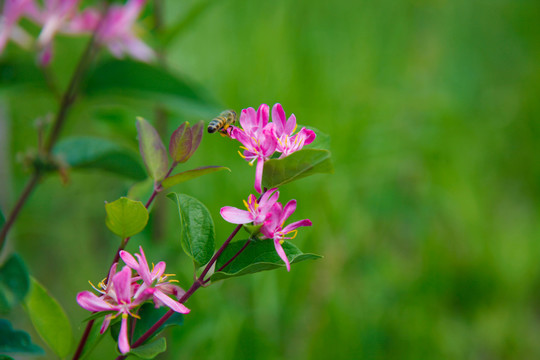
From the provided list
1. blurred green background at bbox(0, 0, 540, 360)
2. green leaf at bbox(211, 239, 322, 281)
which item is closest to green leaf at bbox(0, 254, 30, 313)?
green leaf at bbox(211, 239, 322, 281)

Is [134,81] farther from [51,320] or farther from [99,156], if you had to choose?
[51,320]

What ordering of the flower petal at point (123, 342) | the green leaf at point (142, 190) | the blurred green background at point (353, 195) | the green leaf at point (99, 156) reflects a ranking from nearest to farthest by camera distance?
the flower petal at point (123, 342)
the green leaf at point (142, 190)
the green leaf at point (99, 156)
the blurred green background at point (353, 195)

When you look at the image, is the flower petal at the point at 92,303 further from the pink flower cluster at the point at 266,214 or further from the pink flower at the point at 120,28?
the pink flower at the point at 120,28

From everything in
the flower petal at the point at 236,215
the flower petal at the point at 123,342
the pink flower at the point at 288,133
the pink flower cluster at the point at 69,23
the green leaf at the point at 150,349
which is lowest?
the green leaf at the point at 150,349

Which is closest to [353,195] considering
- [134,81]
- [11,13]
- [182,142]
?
[134,81]

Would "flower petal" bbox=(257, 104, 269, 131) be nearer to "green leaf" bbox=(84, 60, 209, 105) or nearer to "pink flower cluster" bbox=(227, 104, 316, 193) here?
"pink flower cluster" bbox=(227, 104, 316, 193)

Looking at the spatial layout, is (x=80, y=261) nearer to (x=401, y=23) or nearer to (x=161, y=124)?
(x=161, y=124)

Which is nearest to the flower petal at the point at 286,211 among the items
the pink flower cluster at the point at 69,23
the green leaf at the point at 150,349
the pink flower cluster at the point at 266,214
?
the pink flower cluster at the point at 266,214

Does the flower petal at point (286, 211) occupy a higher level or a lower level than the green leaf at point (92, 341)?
higher
